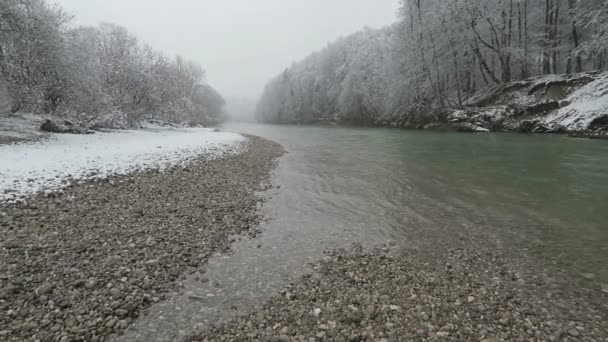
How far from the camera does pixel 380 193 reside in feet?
43.5

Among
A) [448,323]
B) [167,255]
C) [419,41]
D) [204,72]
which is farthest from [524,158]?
[204,72]

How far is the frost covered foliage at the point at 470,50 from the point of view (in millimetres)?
38156

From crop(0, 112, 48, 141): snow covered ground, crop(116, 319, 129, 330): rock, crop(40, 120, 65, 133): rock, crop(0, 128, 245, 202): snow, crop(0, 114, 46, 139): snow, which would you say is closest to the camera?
crop(116, 319, 129, 330): rock

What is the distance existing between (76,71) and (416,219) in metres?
31.1

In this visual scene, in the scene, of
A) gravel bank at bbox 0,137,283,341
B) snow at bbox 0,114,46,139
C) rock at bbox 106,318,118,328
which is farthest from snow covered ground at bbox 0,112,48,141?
rock at bbox 106,318,118,328

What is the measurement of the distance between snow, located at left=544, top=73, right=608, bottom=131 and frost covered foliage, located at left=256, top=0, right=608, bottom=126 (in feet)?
12.5

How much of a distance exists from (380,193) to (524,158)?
12709 mm

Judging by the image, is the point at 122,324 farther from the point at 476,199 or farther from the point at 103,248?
the point at 476,199

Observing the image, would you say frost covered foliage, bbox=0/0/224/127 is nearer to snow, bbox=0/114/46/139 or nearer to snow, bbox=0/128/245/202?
snow, bbox=0/114/46/139

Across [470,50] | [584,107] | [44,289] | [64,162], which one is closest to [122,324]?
[44,289]

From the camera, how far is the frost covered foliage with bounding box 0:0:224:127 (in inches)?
890

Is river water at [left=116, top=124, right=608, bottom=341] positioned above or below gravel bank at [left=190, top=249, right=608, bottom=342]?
above

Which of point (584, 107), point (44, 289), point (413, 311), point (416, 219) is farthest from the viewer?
point (584, 107)

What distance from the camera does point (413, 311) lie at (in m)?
5.39
